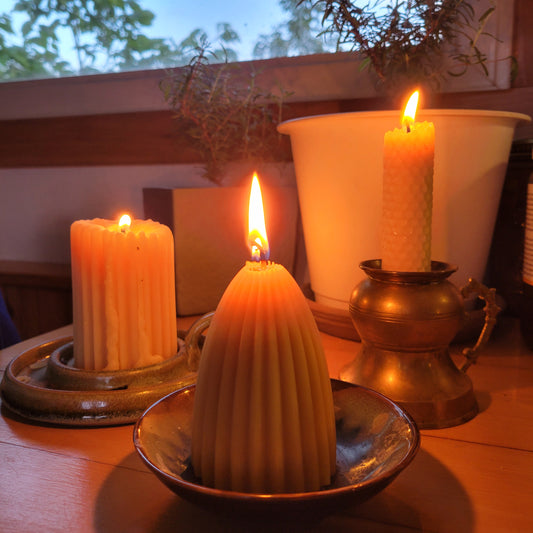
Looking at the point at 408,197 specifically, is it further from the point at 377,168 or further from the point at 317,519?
the point at 317,519

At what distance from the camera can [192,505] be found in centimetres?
32

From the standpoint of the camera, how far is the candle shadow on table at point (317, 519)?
0.30 metres

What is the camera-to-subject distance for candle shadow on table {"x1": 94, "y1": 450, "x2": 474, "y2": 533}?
11.7 inches

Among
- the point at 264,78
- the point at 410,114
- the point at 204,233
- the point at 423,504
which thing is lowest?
the point at 423,504

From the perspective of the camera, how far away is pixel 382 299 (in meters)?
0.44

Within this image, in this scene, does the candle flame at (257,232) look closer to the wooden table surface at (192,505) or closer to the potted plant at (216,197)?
the wooden table surface at (192,505)

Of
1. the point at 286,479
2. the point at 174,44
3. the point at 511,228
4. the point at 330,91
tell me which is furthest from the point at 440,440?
the point at 174,44

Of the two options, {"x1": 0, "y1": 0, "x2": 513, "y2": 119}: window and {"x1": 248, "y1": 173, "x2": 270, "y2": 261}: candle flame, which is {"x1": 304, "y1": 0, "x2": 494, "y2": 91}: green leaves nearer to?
{"x1": 0, "y1": 0, "x2": 513, "y2": 119}: window

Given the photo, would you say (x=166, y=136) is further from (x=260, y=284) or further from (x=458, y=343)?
(x=260, y=284)

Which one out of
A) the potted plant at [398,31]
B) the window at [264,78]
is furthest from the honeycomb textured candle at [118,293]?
the window at [264,78]

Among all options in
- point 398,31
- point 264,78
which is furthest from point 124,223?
point 264,78

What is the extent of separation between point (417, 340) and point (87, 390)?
0.90ft

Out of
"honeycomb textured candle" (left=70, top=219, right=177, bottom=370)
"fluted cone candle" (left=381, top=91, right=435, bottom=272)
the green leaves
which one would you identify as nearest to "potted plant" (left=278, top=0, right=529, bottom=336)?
the green leaves

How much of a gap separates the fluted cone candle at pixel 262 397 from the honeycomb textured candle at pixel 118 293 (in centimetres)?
17
